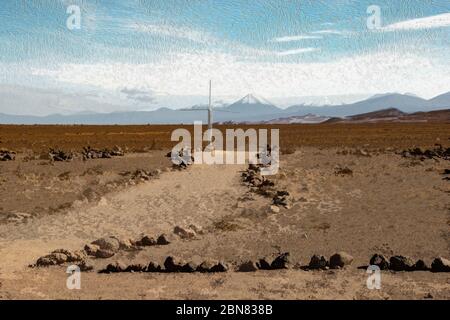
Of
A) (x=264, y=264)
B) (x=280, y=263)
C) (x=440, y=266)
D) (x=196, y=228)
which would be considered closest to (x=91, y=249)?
(x=196, y=228)

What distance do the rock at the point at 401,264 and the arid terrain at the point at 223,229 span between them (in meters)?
0.21

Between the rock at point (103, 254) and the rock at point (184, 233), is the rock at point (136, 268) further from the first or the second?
the rock at point (184, 233)

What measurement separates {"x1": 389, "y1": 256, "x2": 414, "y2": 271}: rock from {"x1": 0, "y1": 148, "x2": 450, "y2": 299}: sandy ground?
251 millimetres

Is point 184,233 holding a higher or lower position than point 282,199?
lower

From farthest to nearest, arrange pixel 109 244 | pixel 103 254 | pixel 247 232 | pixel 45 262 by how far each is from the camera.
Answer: pixel 247 232, pixel 109 244, pixel 103 254, pixel 45 262

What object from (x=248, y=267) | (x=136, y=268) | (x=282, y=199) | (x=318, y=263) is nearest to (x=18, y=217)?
(x=136, y=268)

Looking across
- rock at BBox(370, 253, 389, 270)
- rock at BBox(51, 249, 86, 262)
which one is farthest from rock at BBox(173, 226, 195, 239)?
rock at BBox(370, 253, 389, 270)

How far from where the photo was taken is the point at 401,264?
10578mm

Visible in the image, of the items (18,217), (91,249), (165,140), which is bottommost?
(91,249)

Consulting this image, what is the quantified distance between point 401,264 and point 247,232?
4878 mm

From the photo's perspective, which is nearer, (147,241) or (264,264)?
(264,264)

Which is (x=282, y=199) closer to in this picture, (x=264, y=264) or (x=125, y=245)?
(x=125, y=245)

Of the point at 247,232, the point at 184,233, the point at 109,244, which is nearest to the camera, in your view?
the point at 109,244
